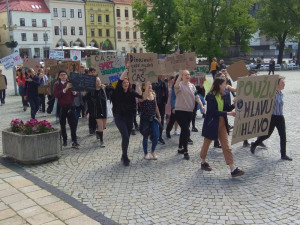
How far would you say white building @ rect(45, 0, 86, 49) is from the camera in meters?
75.4

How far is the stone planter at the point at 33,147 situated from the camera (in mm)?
7262

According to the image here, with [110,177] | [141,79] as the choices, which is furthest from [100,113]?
[110,177]

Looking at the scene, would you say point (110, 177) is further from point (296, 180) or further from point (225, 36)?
point (225, 36)

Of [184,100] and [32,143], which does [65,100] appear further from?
[184,100]

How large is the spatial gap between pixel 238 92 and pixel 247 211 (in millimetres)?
2181

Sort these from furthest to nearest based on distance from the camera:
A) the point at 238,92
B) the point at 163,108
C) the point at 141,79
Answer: the point at 163,108 < the point at 141,79 < the point at 238,92

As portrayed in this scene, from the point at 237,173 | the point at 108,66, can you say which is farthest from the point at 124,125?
the point at 108,66

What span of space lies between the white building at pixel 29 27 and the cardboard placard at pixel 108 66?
60.7m

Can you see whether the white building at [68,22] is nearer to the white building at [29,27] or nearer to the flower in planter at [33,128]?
the white building at [29,27]

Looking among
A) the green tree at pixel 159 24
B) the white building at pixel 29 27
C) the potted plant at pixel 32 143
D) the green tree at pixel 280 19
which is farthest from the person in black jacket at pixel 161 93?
the white building at pixel 29 27

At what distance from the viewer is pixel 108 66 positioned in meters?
11.5

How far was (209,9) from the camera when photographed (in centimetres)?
3909

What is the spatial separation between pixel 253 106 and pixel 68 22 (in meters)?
75.2

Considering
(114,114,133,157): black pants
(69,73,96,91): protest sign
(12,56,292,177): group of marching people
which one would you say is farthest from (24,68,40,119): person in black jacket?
(114,114,133,157): black pants
